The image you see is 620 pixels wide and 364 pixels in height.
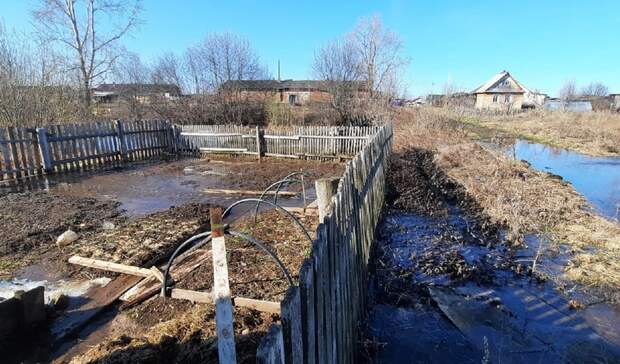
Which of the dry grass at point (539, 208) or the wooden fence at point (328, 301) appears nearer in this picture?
the wooden fence at point (328, 301)

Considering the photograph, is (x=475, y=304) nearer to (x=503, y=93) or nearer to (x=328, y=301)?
(x=328, y=301)

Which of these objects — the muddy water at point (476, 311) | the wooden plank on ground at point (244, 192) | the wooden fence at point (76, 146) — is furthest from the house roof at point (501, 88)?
the muddy water at point (476, 311)

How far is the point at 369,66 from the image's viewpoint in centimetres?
2498

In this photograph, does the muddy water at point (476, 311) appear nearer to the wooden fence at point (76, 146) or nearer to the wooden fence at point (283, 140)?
the wooden fence at point (283, 140)

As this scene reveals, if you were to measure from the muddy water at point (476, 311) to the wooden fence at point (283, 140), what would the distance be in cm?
810

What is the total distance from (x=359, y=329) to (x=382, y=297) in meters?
0.78

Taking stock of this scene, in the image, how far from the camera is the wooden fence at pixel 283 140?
13102 mm

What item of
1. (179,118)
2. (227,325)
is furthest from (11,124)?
(227,325)

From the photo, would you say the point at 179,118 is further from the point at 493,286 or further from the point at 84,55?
the point at 493,286

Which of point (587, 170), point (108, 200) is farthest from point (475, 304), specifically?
point (587, 170)

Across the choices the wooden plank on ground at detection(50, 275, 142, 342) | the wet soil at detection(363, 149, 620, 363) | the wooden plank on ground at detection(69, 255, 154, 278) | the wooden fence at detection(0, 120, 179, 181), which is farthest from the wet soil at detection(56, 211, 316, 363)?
the wooden fence at detection(0, 120, 179, 181)

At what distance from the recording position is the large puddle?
8469mm

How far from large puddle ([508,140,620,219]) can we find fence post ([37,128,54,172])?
50.9ft

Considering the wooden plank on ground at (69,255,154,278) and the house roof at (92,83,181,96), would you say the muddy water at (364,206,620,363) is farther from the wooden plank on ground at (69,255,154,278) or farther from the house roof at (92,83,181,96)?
the house roof at (92,83,181,96)
